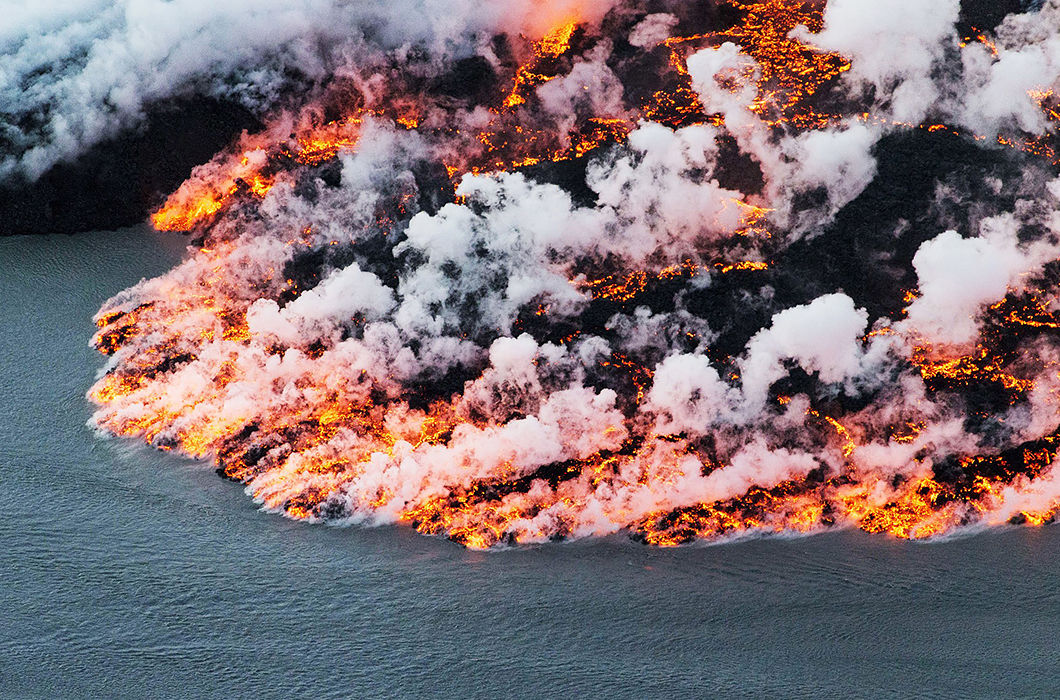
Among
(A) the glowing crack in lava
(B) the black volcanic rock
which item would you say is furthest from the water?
(B) the black volcanic rock

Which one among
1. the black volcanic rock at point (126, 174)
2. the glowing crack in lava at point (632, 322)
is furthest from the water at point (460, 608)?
the black volcanic rock at point (126, 174)

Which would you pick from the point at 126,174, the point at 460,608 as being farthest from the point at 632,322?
the point at 126,174

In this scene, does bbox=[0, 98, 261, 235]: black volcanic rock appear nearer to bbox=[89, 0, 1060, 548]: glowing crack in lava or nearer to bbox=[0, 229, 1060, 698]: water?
bbox=[89, 0, 1060, 548]: glowing crack in lava

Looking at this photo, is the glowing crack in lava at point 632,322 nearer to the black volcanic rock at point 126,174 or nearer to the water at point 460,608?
the water at point 460,608

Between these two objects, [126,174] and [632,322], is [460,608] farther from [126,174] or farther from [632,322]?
[126,174]

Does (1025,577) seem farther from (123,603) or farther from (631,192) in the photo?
(123,603)
